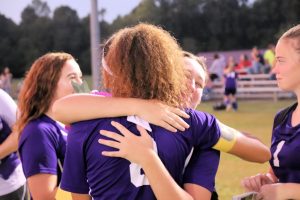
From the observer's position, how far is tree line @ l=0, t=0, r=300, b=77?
3494 centimetres

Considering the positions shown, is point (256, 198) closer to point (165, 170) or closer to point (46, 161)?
point (165, 170)

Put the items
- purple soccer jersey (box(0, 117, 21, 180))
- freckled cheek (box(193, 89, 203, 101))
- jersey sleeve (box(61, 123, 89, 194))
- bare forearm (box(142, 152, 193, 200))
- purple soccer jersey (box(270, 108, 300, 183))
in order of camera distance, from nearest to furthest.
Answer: bare forearm (box(142, 152, 193, 200)), jersey sleeve (box(61, 123, 89, 194)), purple soccer jersey (box(270, 108, 300, 183)), freckled cheek (box(193, 89, 203, 101)), purple soccer jersey (box(0, 117, 21, 180))

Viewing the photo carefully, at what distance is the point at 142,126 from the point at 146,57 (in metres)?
0.25

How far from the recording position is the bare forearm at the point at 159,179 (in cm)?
167

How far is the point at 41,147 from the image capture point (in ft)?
8.36

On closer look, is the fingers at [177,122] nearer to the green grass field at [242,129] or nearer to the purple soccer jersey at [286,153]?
the purple soccer jersey at [286,153]

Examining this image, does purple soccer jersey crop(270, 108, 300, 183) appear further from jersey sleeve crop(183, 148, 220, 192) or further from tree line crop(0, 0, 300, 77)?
tree line crop(0, 0, 300, 77)

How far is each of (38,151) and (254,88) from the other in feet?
61.8

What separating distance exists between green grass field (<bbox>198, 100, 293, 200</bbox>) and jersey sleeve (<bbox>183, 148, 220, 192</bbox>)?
4.05 metres

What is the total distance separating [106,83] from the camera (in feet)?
6.12

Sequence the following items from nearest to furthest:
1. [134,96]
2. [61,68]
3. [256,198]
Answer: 1. [134,96]
2. [256,198]
3. [61,68]

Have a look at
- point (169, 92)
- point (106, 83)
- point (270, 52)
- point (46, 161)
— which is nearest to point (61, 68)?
point (46, 161)

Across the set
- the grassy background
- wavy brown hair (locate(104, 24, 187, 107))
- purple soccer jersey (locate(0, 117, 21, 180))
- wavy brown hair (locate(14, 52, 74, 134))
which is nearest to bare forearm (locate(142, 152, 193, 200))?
wavy brown hair (locate(104, 24, 187, 107))

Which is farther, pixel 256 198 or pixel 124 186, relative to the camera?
pixel 256 198
